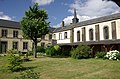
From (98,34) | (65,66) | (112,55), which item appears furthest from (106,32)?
(65,66)

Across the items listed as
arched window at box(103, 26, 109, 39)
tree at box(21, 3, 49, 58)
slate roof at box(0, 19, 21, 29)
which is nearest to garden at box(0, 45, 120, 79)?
tree at box(21, 3, 49, 58)

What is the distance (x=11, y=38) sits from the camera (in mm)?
45594

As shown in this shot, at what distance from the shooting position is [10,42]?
45.2m

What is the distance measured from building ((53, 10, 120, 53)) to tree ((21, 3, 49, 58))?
8577mm

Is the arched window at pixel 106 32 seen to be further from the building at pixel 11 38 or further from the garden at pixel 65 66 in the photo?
the building at pixel 11 38

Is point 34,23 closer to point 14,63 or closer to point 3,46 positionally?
point 14,63

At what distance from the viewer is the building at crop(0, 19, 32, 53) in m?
44.0

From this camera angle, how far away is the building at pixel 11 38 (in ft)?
144

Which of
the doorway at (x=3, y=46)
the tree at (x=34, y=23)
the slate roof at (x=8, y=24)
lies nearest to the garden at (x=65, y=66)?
the tree at (x=34, y=23)

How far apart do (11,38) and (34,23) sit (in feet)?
61.0

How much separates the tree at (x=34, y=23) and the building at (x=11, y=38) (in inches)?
629

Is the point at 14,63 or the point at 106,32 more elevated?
the point at 106,32

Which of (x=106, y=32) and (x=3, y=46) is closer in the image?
(x=106, y=32)

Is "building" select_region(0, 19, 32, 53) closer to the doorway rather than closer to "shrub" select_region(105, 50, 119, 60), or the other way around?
the doorway
